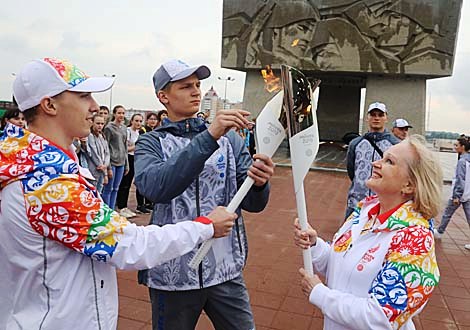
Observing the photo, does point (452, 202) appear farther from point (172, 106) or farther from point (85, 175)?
point (85, 175)

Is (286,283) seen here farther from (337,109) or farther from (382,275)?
(337,109)

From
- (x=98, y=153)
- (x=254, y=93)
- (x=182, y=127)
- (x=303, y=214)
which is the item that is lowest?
(x=98, y=153)

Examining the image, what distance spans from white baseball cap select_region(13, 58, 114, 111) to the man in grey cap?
1.78ft

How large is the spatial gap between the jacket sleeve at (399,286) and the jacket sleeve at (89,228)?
2.46 feet

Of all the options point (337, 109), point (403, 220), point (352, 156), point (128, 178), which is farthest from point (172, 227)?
point (337, 109)

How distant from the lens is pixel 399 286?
1.53 meters

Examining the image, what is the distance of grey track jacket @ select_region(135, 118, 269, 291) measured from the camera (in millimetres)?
1865

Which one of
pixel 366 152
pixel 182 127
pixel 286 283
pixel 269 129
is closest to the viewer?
pixel 269 129

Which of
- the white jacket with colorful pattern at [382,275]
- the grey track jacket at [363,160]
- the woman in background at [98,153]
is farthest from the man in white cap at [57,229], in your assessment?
the woman in background at [98,153]

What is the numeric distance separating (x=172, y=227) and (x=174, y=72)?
0.83 m

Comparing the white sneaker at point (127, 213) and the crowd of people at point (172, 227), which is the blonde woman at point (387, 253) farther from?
the white sneaker at point (127, 213)

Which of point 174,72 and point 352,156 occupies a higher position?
point 174,72

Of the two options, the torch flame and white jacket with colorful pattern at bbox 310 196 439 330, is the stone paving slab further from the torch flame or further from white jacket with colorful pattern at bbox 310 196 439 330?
the torch flame

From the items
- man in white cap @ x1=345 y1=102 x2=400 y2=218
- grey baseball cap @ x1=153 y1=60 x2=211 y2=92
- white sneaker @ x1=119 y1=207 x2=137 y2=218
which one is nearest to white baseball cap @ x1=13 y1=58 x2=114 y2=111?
grey baseball cap @ x1=153 y1=60 x2=211 y2=92
